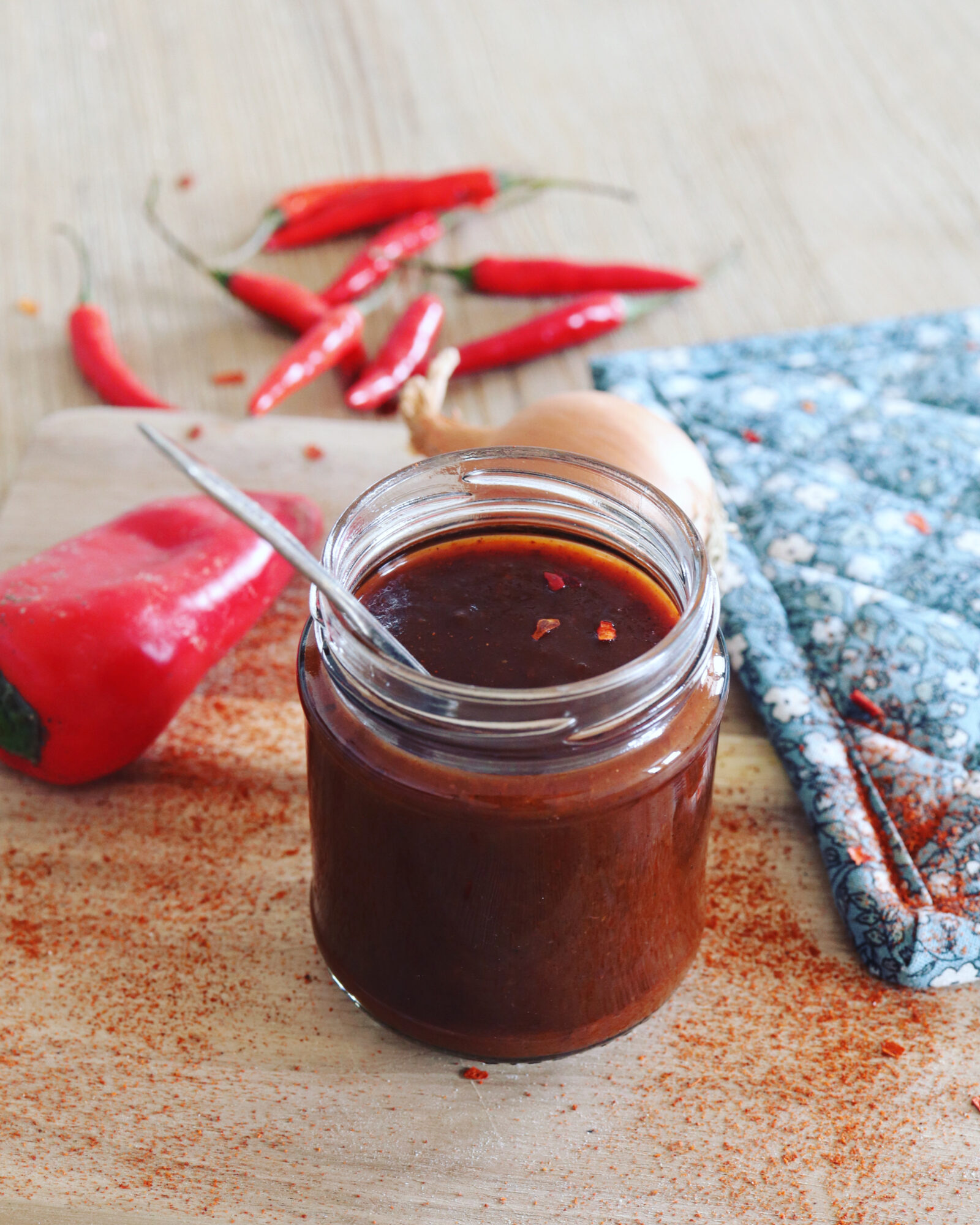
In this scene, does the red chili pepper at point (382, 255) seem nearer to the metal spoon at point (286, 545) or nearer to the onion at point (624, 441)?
the onion at point (624, 441)

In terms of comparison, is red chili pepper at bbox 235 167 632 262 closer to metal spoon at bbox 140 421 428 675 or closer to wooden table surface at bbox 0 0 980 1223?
wooden table surface at bbox 0 0 980 1223

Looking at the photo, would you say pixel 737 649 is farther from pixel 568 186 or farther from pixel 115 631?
pixel 568 186

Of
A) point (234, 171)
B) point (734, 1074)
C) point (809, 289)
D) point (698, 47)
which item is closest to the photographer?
point (734, 1074)

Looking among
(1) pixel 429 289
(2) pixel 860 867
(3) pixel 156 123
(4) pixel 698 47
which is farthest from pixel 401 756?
(4) pixel 698 47

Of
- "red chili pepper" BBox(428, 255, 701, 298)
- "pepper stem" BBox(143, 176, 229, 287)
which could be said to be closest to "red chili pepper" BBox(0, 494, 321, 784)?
"pepper stem" BBox(143, 176, 229, 287)

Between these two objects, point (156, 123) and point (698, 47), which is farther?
point (698, 47)

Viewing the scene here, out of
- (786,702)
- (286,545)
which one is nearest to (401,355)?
(786,702)

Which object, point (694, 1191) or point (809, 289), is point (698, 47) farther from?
point (694, 1191)

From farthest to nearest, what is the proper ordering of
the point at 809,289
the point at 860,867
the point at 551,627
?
the point at 809,289 < the point at 860,867 < the point at 551,627

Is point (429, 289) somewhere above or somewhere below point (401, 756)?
below
